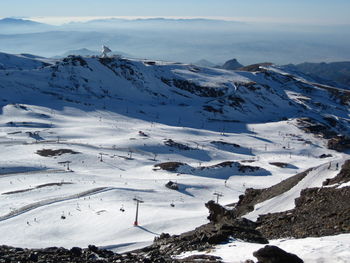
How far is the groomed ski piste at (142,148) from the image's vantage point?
33.5 meters

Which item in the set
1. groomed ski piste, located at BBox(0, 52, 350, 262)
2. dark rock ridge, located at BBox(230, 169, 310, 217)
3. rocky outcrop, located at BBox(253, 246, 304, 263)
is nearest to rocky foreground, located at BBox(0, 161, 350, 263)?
rocky outcrop, located at BBox(253, 246, 304, 263)

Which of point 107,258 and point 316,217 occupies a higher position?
point 316,217

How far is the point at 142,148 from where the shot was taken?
287 ft

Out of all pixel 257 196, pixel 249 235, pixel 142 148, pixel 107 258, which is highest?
pixel 249 235

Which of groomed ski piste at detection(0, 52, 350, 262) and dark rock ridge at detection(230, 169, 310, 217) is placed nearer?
groomed ski piste at detection(0, 52, 350, 262)

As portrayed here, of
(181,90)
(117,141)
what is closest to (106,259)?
(117,141)

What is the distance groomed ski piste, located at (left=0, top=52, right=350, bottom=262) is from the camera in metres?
33.5

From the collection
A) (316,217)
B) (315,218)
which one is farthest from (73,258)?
(316,217)

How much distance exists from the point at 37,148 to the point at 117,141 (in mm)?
18614

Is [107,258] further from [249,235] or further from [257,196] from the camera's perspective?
[257,196]

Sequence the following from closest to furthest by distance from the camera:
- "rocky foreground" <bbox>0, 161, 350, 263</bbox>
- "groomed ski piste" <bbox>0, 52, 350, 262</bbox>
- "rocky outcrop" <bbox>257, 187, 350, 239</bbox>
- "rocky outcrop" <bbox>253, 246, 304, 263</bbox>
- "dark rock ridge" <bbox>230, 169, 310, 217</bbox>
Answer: "rocky outcrop" <bbox>253, 246, 304, 263</bbox> → "rocky foreground" <bbox>0, 161, 350, 263</bbox> → "rocky outcrop" <bbox>257, 187, 350, 239</bbox> → "groomed ski piste" <bbox>0, 52, 350, 262</bbox> → "dark rock ridge" <bbox>230, 169, 310, 217</bbox>

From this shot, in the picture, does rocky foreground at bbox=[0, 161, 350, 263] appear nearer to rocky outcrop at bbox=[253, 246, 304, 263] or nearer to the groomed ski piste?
rocky outcrop at bbox=[253, 246, 304, 263]

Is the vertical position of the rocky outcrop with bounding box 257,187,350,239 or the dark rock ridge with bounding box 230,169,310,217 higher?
the rocky outcrop with bounding box 257,187,350,239

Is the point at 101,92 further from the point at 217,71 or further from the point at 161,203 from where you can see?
the point at 161,203
